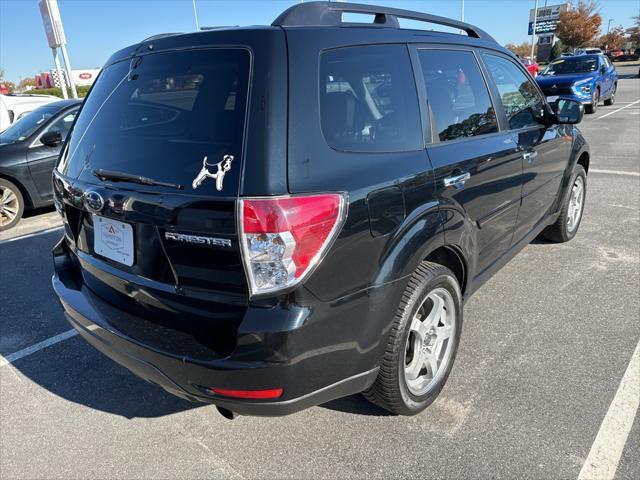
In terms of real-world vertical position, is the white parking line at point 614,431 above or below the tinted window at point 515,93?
below

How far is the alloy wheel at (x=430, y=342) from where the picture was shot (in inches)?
100

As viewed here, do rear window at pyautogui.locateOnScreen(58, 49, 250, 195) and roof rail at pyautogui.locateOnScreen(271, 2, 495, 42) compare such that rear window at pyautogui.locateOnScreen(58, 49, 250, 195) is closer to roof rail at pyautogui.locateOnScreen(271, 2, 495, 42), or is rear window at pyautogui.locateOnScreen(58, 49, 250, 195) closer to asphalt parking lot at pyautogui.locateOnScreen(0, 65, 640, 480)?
roof rail at pyautogui.locateOnScreen(271, 2, 495, 42)

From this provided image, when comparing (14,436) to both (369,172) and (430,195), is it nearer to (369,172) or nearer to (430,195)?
(369,172)

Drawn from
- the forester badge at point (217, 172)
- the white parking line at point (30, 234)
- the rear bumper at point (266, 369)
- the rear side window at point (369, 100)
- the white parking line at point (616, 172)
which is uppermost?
the rear side window at point (369, 100)

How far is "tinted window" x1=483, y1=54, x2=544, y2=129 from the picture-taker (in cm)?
339

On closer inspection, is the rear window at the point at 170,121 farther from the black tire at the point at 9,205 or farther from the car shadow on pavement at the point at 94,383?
the black tire at the point at 9,205

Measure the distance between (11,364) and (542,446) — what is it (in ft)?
10.8

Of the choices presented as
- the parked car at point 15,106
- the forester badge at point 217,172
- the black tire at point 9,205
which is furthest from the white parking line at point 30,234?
the forester badge at point 217,172

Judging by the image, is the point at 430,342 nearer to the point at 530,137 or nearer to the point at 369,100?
the point at 369,100

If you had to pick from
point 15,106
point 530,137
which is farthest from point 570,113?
point 15,106

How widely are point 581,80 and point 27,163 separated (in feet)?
49.2

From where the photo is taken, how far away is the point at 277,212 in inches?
69.1

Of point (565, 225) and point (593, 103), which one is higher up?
point (565, 225)

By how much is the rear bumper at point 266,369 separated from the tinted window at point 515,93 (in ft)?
7.23
